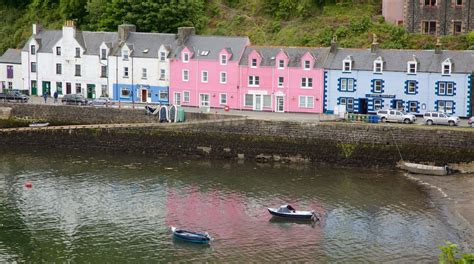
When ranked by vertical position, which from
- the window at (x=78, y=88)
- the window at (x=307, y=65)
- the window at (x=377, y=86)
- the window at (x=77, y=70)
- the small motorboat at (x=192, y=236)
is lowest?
the small motorboat at (x=192, y=236)

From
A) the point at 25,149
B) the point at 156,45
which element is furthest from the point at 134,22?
the point at 25,149

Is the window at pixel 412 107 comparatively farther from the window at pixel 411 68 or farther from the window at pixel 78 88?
the window at pixel 78 88

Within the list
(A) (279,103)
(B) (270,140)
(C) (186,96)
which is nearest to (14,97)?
(C) (186,96)

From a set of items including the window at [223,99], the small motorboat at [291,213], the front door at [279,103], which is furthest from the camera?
the window at [223,99]

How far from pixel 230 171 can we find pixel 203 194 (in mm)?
6401

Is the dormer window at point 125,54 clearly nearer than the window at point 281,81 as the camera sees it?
No

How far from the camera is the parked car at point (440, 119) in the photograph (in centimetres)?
5538

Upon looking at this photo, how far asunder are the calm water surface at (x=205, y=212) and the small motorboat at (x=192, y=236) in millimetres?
331

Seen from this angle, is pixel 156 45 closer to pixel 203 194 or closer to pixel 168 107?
pixel 168 107

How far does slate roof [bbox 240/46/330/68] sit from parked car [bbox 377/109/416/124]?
689 centimetres

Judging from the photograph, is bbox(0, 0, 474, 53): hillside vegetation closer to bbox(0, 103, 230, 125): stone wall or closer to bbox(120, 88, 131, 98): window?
bbox(120, 88, 131, 98): window

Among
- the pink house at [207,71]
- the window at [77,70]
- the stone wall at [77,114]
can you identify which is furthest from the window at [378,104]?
the window at [77,70]

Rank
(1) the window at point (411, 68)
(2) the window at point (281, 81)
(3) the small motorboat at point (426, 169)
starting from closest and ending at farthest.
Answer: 1. (3) the small motorboat at point (426, 169)
2. (1) the window at point (411, 68)
3. (2) the window at point (281, 81)

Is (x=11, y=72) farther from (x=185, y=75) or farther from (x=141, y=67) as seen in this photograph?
(x=185, y=75)
